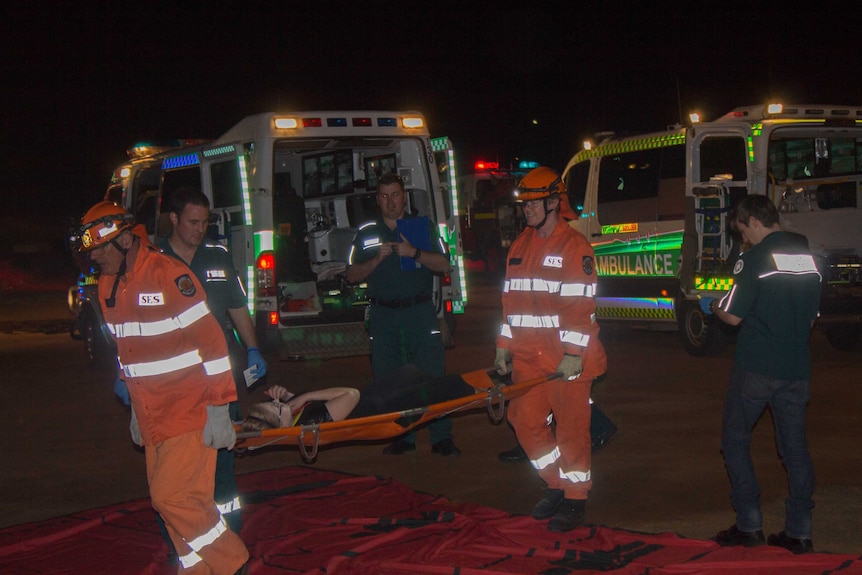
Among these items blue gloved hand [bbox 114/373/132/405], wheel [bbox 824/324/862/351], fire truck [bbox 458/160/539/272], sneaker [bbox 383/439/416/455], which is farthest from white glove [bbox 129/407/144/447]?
fire truck [bbox 458/160/539/272]

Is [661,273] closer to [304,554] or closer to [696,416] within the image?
[696,416]

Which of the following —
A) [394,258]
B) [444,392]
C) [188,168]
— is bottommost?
[444,392]

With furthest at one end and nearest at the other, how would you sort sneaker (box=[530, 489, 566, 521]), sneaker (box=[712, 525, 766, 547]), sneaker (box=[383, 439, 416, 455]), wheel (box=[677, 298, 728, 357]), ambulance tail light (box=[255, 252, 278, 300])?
wheel (box=[677, 298, 728, 357]), ambulance tail light (box=[255, 252, 278, 300]), sneaker (box=[383, 439, 416, 455]), sneaker (box=[530, 489, 566, 521]), sneaker (box=[712, 525, 766, 547])

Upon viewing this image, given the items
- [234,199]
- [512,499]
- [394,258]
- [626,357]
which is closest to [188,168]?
[234,199]

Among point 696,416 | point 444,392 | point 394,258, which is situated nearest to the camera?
point 444,392

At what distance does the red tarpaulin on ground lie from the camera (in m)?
4.85

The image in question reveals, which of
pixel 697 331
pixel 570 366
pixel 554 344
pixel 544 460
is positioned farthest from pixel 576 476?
pixel 697 331

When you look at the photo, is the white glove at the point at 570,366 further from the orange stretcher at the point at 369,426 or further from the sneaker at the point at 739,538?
the sneaker at the point at 739,538

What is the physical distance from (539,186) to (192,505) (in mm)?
2497

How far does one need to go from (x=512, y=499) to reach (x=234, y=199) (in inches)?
204

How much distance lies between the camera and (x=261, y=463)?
748 cm

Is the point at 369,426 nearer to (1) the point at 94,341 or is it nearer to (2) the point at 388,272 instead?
(2) the point at 388,272

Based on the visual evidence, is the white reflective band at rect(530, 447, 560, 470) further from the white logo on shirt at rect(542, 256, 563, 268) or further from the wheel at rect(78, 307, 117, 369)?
the wheel at rect(78, 307, 117, 369)

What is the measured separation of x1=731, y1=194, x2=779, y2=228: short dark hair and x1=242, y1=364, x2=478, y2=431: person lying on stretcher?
181 centimetres
